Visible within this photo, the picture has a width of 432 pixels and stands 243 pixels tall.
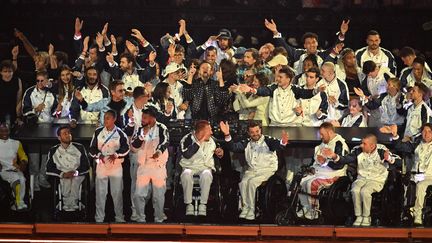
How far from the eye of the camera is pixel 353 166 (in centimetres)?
1155

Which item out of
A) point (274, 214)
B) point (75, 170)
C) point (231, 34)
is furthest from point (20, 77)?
point (274, 214)

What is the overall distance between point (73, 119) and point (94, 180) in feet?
3.06

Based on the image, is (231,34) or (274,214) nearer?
(274,214)

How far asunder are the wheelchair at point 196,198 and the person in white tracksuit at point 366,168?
4.17 ft

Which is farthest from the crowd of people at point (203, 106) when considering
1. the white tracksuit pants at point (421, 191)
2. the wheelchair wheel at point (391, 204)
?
the wheelchair wheel at point (391, 204)

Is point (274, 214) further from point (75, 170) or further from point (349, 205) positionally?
point (75, 170)

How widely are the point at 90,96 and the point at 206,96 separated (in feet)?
4.70

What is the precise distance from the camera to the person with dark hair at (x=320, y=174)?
1141cm

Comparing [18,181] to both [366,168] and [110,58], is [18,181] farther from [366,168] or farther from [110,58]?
[366,168]

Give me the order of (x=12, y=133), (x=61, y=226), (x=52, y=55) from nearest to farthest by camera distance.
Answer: (x=61, y=226), (x=12, y=133), (x=52, y=55)

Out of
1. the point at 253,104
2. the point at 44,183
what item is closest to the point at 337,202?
the point at 253,104

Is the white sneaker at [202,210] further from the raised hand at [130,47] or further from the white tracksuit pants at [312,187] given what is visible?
the raised hand at [130,47]

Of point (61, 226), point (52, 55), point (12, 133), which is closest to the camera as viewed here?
point (61, 226)

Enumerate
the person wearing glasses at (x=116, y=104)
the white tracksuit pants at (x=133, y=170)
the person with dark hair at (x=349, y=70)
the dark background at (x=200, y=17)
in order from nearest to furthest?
1. the white tracksuit pants at (x=133, y=170)
2. the person wearing glasses at (x=116, y=104)
3. the person with dark hair at (x=349, y=70)
4. the dark background at (x=200, y=17)
